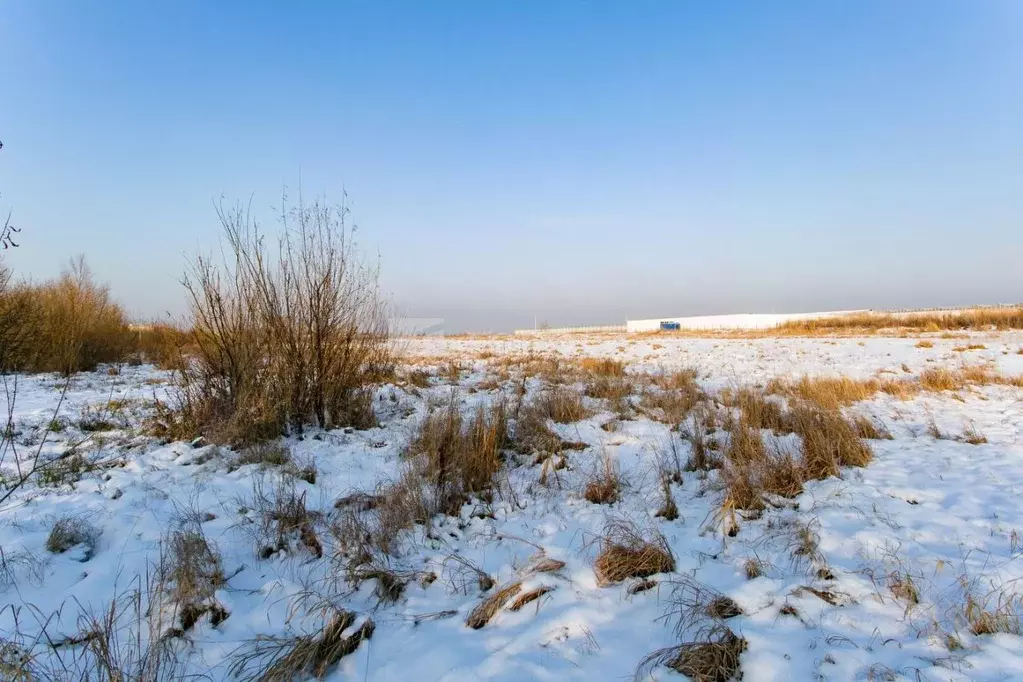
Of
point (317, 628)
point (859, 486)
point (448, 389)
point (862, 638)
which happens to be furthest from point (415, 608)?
point (448, 389)

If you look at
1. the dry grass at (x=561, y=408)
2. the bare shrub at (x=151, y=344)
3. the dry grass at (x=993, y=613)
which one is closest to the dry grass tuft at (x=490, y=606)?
the dry grass at (x=993, y=613)

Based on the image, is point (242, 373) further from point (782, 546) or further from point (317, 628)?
point (782, 546)

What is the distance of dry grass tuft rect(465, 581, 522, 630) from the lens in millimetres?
2496

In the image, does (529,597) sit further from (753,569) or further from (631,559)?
(753,569)

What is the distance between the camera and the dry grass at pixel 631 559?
2.79 m

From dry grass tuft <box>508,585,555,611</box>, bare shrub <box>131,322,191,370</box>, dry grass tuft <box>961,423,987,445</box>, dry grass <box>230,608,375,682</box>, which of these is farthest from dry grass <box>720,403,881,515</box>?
bare shrub <box>131,322,191,370</box>

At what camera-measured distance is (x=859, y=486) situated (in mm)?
3752

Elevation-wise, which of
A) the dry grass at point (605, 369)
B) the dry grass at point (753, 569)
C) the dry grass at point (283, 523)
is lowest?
the dry grass at point (753, 569)

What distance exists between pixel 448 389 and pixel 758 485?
5746mm

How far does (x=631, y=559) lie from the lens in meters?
2.85

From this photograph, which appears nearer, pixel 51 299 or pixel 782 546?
pixel 782 546

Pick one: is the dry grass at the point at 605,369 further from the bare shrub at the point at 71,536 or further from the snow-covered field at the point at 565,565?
the bare shrub at the point at 71,536

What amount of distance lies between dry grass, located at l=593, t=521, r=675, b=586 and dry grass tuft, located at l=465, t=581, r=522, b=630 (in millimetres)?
510

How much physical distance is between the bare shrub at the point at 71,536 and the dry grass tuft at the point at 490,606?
2.50m
